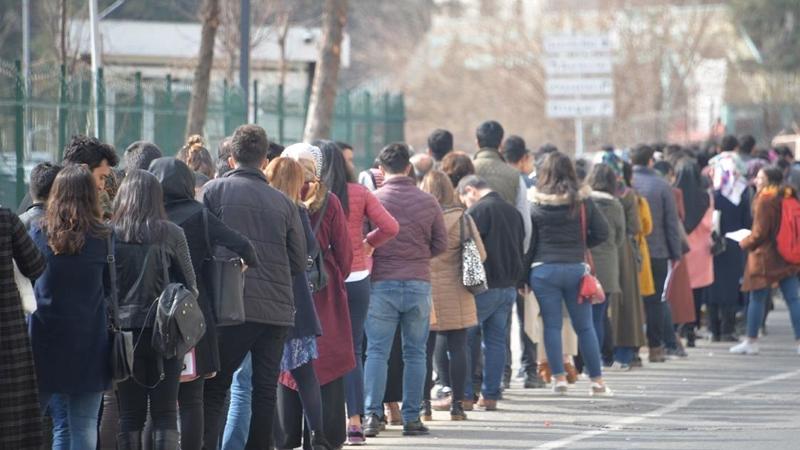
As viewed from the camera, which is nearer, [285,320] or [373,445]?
[285,320]

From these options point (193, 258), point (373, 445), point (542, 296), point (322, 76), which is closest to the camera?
point (193, 258)

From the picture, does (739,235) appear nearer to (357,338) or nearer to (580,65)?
(357,338)

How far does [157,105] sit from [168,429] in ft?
33.4

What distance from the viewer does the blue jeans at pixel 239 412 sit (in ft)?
31.0

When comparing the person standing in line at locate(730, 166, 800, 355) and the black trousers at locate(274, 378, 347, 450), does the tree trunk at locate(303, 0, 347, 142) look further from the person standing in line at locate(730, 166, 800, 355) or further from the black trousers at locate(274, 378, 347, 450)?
the black trousers at locate(274, 378, 347, 450)

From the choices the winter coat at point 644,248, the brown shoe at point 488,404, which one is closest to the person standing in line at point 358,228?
the brown shoe at point 488,404

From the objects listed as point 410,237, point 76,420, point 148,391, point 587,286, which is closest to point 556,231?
point 587,286

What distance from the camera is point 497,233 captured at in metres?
12.3

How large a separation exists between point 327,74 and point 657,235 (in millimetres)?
8539

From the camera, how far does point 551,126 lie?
4756cm

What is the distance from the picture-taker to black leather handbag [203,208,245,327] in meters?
8.74

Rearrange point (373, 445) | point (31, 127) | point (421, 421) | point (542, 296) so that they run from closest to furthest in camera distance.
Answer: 1. point (373, 445)
2. point (421, 421)
3. point (542, 296)
4. point (31, 127)

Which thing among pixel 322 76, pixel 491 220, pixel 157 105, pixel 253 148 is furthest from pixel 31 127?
pixel 322 76

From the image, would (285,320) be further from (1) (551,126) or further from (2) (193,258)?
(1) (551,126)
